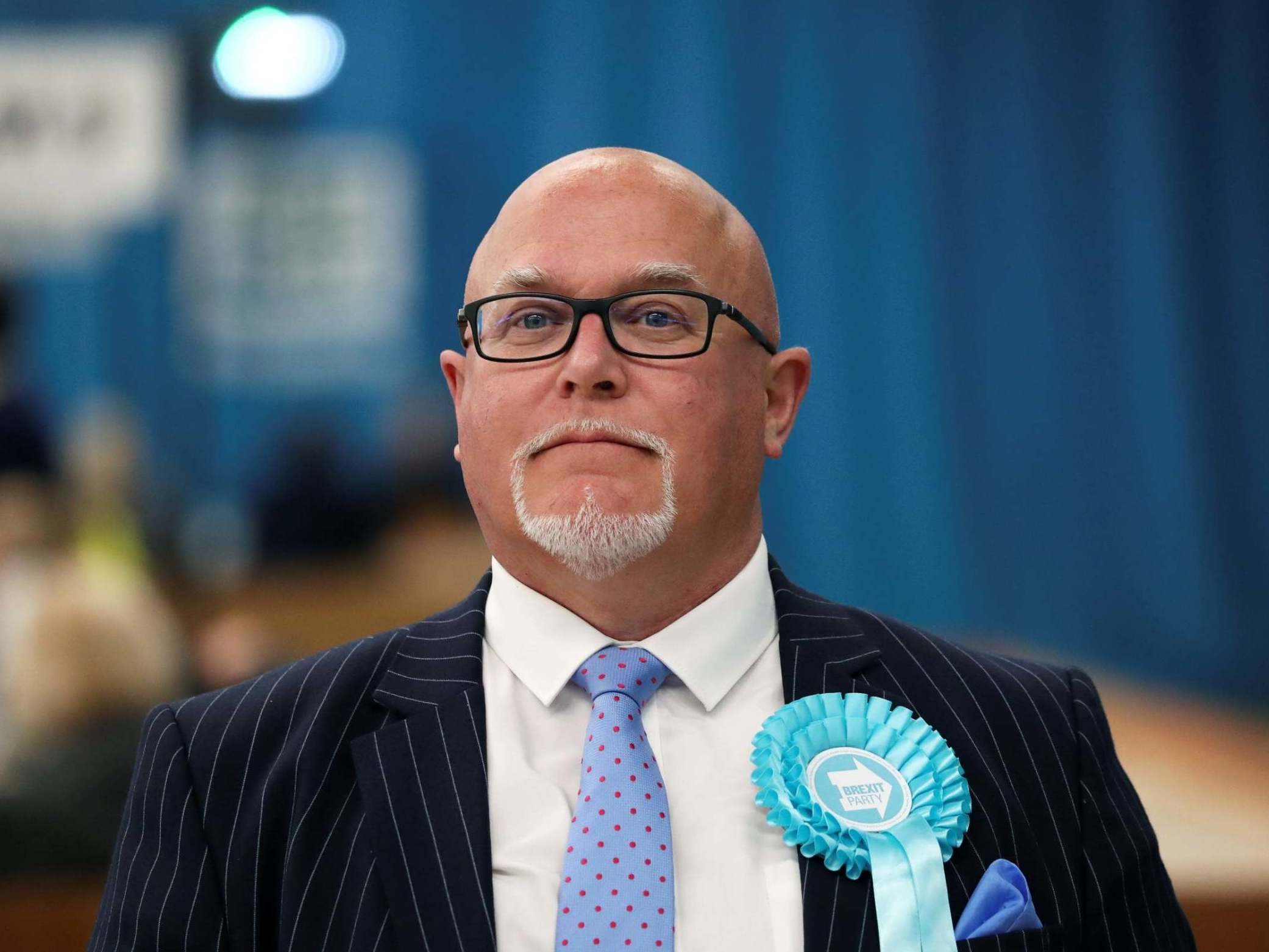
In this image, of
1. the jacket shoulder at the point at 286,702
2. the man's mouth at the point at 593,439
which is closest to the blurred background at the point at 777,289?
the jacket shoulder at the point at 286,702

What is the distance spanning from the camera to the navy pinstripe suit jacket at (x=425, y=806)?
130 cm

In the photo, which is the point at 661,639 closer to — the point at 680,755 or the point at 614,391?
the point at 680,755

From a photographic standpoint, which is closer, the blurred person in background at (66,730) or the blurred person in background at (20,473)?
the blurred person in background at (66,730)

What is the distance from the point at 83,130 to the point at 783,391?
2844mm

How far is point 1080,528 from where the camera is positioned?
12.6ft

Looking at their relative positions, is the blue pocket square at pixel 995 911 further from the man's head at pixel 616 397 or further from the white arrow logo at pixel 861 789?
the man's head at pixel 616 397

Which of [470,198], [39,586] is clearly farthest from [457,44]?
[39,586]

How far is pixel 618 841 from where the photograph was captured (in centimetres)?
131

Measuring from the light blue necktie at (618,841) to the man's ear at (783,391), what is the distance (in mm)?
352

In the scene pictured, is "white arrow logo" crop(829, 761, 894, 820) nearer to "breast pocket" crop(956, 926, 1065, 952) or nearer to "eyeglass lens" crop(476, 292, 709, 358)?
"breast pocket" crop(956, 926, 1065, 952)

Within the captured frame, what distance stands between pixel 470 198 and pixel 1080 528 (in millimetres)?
1895

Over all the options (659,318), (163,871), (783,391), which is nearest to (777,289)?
(783,391)

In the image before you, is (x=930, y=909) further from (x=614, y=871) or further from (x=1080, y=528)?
(x=1080, y=528)

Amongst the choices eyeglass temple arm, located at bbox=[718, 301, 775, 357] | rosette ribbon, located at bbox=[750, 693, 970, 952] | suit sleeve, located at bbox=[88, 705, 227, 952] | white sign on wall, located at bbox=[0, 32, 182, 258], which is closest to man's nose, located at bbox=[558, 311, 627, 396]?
eyeglass temple arm, located at bbox=[718, 301, 775, 357]
